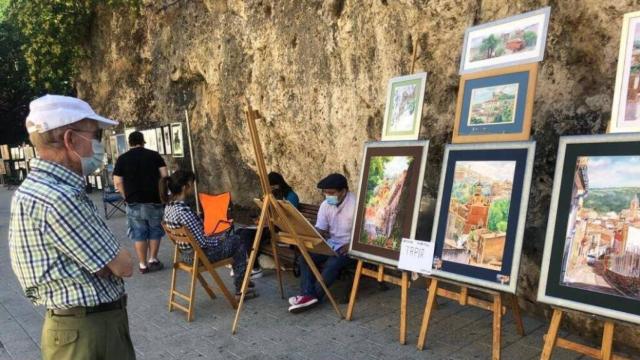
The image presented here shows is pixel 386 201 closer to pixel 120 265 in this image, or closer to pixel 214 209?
pixel 120 265

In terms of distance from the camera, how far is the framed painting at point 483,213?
289 centimetres

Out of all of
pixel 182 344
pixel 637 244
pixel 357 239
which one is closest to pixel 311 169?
pixel 357 239

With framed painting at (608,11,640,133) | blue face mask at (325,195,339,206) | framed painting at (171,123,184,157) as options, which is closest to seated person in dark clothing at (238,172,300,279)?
blue face mask at (325,195,339,206)

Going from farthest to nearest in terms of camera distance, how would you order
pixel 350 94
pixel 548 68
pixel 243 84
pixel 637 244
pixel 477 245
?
pixel 243 84 < pixel 350 94 < pixel 548 68 < pixel 477 245 < pixel 637 244

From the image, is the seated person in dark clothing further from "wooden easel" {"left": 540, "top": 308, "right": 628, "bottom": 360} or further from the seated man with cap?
"wooden easel" {"left": 540, "top": 308, "right": 628, "bottom": 360}

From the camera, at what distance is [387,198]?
12.3 feet

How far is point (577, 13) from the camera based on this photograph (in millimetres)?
3494

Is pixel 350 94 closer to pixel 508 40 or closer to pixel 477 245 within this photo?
pixel 508 40

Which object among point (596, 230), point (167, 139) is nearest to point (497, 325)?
point (596, 230)

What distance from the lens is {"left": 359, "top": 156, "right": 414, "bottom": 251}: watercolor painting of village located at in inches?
143

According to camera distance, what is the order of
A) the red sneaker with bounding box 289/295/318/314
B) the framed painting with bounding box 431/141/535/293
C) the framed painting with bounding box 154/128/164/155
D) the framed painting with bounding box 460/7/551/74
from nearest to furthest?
the framed painting with bounding box 431/141/535/293 → the framed painting with bounding box 460/7/551/74 → the red sneaker with bounding box 289/295/318/314 → the framed painting with bounding box 154/128/164/155

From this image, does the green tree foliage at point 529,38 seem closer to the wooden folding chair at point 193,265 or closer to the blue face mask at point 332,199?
the blue face mask at point 332,199

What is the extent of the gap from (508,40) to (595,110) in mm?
894

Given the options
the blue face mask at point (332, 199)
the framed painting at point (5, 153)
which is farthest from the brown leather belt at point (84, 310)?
A: the framed painting at point (5, 153)
